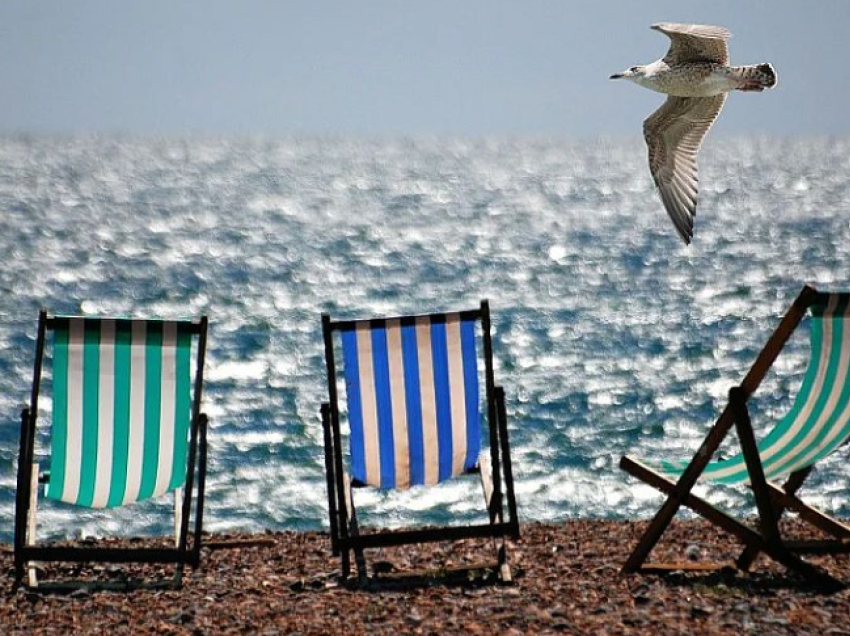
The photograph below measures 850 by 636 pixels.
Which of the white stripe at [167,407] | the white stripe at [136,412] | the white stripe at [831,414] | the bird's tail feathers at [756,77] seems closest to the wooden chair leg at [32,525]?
the white stripe at [136,412]

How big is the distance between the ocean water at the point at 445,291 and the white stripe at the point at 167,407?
6.17 meters

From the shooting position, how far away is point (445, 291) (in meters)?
31.0

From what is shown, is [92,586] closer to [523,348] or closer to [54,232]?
[523,348]

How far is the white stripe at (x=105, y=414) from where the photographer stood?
189 inches

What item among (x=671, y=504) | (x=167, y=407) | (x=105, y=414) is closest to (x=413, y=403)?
(x=167, y=407)

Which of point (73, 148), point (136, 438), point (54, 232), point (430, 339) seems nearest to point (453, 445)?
point (430, 339)

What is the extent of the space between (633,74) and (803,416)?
11.5 feet

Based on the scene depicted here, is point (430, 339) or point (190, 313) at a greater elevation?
point (190, 313)

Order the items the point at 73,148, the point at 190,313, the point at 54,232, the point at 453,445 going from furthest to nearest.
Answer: the point at 73,148, the point at 54,232, the point at 190,313, the point at 453,445

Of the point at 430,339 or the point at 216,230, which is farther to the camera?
the point at 216,230

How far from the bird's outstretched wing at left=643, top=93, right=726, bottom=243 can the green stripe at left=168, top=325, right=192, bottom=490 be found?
3630mm

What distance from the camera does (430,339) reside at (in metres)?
4.92

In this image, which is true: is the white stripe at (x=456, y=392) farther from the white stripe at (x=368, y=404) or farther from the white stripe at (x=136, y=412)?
the white stripe at (x=136, y=412)

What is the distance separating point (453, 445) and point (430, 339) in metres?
0.40
